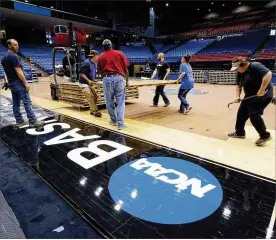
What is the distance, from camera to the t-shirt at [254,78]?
2.76 meters

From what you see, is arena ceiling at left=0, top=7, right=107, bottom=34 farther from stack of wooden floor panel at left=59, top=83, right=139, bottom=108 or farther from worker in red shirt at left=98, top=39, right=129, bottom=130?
worker in red shirt at left=98, top=39, right=129, bottom=130

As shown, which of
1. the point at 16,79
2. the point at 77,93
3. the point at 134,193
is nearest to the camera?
the point at 134,193

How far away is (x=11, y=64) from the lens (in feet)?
11.4

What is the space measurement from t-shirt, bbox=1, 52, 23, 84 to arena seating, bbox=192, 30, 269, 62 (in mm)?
15718

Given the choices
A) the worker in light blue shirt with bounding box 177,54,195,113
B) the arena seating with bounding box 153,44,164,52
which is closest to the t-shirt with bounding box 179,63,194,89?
the worker in light blue shirt with bounding box 177,54,195,113

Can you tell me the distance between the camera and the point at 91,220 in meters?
1.57

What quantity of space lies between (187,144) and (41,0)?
869 inches

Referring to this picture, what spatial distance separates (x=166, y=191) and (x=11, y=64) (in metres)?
3.10

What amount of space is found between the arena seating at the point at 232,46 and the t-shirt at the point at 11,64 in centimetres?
1572

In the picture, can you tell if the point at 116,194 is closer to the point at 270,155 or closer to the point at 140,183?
the point at 140,183

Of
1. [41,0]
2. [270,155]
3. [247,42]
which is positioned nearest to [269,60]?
[247,42]

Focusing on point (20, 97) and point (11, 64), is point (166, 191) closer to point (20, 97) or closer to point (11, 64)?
point (20, 97)

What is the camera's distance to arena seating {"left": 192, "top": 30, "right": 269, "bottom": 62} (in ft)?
57.7

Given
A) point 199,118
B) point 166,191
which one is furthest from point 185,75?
point 166,191
